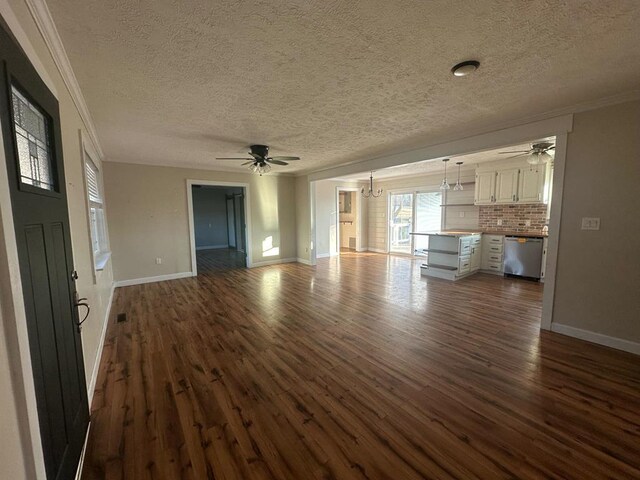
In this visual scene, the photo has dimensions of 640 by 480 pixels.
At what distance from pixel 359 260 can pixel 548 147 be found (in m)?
4.57

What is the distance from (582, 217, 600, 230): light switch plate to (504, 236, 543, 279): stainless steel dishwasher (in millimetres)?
2556

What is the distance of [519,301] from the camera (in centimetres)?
402

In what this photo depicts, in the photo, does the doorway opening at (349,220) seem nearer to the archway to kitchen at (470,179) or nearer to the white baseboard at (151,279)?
the archway to kitchen at (470,179)

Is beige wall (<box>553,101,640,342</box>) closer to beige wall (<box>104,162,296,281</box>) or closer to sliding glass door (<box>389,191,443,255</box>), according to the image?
sliding glass door (<box>389,191,443,255</box>)

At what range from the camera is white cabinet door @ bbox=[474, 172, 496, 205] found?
5.58 metres

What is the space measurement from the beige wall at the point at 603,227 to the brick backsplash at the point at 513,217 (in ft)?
9.67

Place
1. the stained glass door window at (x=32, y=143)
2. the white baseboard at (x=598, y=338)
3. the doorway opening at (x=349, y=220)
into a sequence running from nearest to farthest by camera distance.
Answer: the stained glass door window at (x=32, y=143) < the white baseboard at (x=598, y=338) < the doorway opening at (x=349, y=220)


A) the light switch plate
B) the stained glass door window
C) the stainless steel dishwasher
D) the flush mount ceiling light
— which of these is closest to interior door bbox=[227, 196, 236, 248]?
the stainless steel dishwasher

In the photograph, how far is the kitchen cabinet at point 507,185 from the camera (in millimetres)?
5246

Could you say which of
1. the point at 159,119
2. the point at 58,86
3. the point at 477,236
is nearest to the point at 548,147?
the point at 477,236

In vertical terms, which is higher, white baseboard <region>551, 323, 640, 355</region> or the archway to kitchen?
the archway to kitchen

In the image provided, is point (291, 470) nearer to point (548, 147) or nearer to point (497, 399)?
point (497, 399)

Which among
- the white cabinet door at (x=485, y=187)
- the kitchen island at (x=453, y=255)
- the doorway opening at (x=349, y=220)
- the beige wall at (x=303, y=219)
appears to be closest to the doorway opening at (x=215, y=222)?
the beige wall at (x=303, y=219)

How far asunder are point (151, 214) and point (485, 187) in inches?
274
